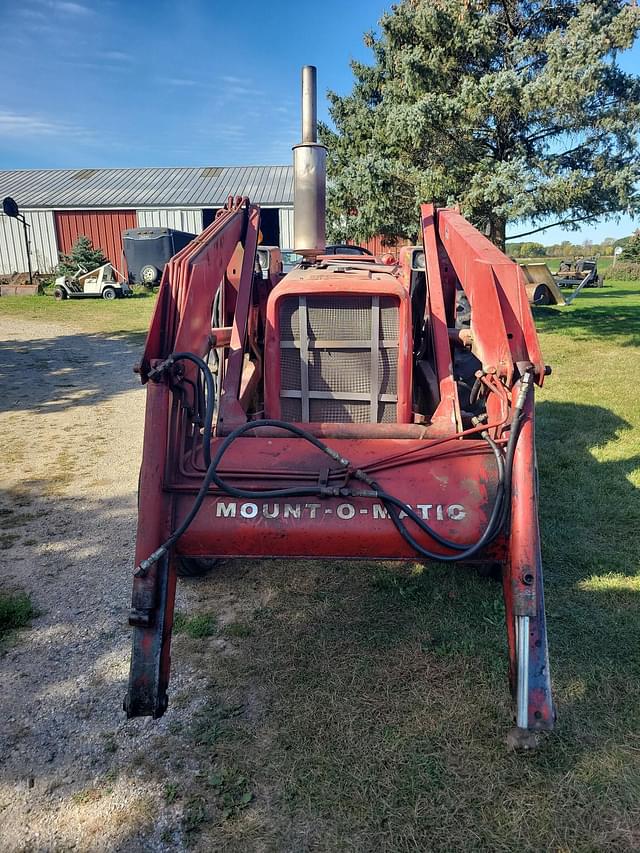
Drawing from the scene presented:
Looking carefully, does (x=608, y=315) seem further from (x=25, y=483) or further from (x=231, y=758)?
(x=231, y=758)

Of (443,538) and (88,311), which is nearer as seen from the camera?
(443,538)

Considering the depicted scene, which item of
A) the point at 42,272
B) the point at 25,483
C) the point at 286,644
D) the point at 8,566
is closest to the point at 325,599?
the point at 286,644

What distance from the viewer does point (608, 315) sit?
667 inches

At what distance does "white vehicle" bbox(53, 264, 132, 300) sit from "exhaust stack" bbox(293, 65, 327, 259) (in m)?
18.5

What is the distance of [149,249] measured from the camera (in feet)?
76.7

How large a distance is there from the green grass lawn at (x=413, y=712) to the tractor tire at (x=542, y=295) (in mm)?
12189

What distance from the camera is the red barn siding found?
90.1 ft

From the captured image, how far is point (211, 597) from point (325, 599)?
2.12 feet

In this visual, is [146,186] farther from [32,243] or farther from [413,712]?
[413,712]

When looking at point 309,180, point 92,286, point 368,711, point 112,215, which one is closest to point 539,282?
point 309,180

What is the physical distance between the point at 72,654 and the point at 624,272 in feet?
123

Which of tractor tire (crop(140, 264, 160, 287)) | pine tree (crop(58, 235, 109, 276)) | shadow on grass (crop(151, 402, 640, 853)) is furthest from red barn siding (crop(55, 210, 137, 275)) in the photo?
shadow on grass (crop(151, 402, 640, 853))

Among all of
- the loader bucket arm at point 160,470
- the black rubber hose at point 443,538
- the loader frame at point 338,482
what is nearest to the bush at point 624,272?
the loader frame at point 338,482

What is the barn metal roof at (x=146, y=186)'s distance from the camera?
27516mm
